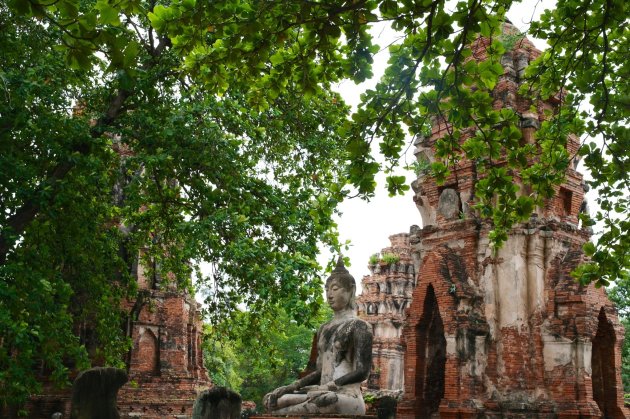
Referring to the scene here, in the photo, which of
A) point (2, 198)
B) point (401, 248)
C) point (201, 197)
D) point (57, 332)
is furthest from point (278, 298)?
point (401, 248)

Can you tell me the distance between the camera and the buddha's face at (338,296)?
7.09 metres

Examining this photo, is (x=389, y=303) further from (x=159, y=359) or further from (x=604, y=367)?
(x=604, y=367)

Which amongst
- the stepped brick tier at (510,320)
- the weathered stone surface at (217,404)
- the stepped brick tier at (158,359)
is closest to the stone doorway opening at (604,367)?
the stepped brick tier at (510,320)

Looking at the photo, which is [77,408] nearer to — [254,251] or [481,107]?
[481,107]

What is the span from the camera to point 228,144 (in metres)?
9.72

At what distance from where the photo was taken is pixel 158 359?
16.8 metres

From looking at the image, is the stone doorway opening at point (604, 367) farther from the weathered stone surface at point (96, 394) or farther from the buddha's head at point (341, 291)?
the weathered stone surface at point (96, 394)

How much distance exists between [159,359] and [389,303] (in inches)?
537

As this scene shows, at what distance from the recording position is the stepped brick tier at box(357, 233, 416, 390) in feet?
91.5

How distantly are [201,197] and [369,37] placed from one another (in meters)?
5.05

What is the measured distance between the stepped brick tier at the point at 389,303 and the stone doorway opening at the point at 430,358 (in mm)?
15103

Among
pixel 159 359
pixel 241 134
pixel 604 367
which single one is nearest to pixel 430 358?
pixel 604 367

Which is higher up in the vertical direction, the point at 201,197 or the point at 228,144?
the point at 228,144

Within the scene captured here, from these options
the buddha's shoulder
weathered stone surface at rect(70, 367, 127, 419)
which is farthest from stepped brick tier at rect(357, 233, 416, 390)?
weathered stone surface at rect(70, 367, 127, 419)
